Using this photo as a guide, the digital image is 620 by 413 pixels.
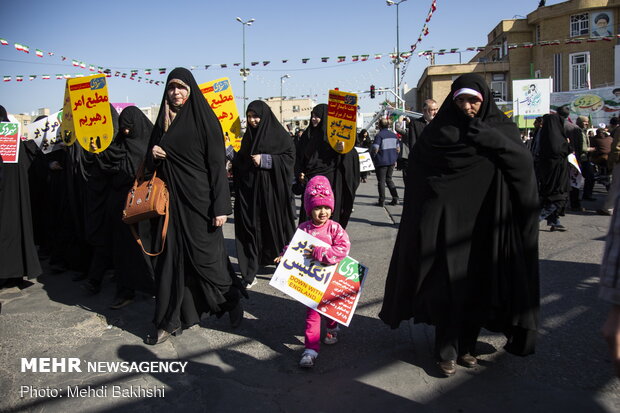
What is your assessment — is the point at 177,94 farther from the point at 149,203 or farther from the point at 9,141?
the point at 9,141

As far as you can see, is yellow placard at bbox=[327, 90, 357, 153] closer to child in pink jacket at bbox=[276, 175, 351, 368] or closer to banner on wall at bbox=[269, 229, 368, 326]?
child in pink jacket at bbox=[276, 175, 351, 368]

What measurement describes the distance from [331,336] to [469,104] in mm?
1950

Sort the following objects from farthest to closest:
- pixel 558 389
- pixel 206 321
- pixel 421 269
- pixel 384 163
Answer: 1. pixel 384 163
2. pixel 206 321
3. pixel 421 269
4. pixel 558 389

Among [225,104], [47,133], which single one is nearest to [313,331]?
[225,104]

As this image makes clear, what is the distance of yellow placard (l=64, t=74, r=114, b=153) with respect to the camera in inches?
199

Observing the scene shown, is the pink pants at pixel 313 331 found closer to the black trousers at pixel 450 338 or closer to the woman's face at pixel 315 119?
the black trousers at pixel 450 338

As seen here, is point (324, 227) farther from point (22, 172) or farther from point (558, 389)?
point (22, 172)

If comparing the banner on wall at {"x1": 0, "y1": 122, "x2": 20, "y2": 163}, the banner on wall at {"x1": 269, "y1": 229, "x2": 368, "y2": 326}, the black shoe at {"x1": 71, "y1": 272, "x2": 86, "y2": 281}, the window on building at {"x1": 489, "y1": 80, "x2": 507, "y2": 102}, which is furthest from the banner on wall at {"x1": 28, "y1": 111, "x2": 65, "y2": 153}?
the window on building at {"x1": 489, "y1": 80, "x2": 507, "y2": 102}

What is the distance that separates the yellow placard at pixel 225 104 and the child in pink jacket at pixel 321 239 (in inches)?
151

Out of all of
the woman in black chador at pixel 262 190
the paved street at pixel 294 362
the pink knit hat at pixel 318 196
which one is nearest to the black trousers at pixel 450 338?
the paved street at pixel 294 362

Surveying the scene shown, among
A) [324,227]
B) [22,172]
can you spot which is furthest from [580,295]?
[22,172]

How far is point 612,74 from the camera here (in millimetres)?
37125

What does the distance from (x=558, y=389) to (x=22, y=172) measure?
5.86 metres

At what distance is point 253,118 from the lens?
5.52 meters
